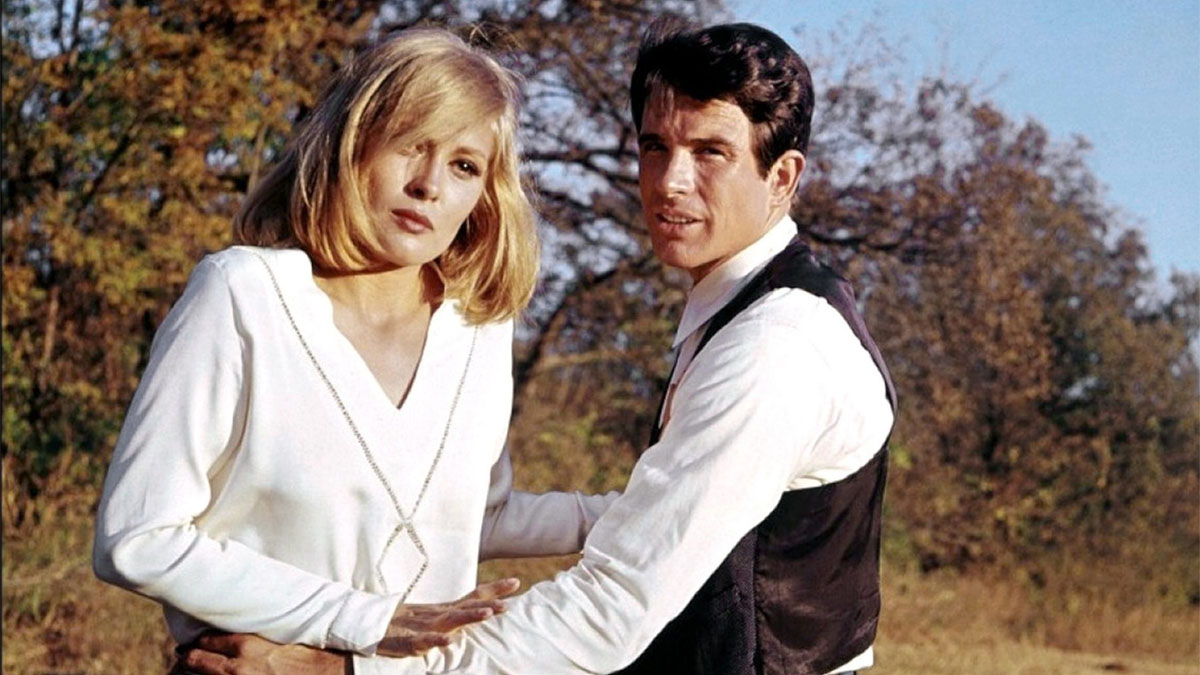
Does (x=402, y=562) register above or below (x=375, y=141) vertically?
below

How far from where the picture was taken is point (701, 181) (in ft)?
8.91

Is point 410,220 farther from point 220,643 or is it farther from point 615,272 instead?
point 615,272

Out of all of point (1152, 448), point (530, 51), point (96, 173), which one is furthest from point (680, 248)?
point (1152, 448)

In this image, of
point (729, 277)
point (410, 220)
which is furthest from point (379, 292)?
point (729, 277)

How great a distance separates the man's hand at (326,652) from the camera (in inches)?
89.0

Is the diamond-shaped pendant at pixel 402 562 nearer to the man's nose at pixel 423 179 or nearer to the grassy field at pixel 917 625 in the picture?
the man's nose at pixel 423 179

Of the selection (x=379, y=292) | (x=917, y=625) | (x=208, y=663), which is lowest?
(x=917, y=625)

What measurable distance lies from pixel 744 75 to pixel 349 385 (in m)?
0.79

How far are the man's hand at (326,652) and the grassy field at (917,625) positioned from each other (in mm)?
5088

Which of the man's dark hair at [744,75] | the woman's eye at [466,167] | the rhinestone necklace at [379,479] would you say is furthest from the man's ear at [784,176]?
the rhinestone necklace at [379,479]

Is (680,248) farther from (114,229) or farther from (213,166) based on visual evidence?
(213,166)

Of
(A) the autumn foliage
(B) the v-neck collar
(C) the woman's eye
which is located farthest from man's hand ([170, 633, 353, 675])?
(A) the autumn foliage

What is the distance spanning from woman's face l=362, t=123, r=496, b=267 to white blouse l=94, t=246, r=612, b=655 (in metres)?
0.13

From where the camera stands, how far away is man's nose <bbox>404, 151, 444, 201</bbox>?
2465mm
